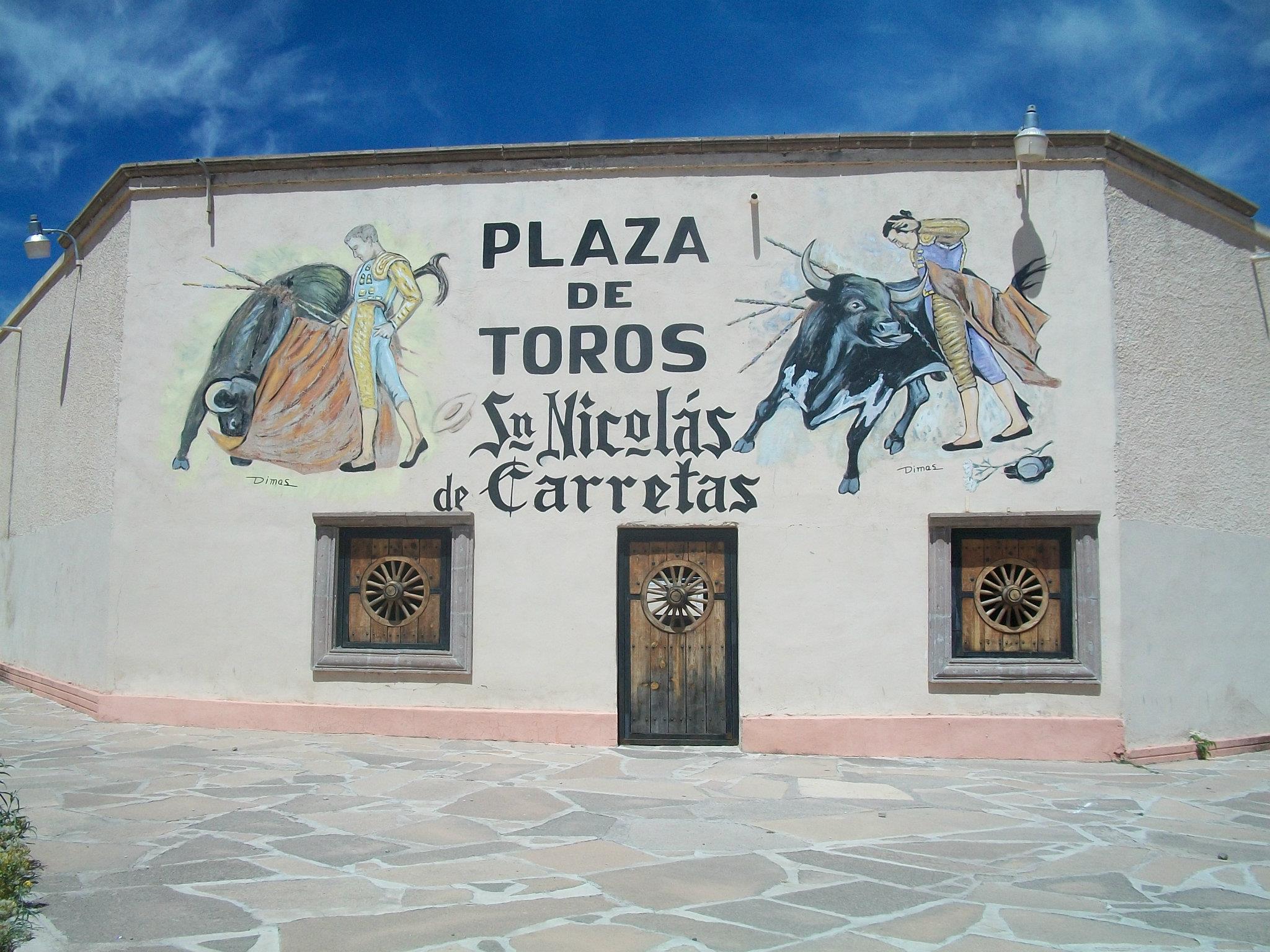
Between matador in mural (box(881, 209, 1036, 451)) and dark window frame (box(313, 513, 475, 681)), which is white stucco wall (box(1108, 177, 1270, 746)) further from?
dark window frame (box(313, 513, 475, 681))

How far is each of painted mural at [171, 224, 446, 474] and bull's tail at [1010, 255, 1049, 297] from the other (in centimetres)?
512

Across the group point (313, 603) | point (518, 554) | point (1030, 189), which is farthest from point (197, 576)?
point (1030, 189)

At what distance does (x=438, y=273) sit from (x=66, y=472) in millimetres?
5192

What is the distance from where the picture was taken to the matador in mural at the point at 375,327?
1040 cm

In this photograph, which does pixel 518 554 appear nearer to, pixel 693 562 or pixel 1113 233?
pixel 693 562

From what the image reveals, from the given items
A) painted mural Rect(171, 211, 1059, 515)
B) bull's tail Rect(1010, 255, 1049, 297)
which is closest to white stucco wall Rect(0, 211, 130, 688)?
painted mural Rect(171, 211, 1059, 515)

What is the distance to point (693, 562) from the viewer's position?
396 inches

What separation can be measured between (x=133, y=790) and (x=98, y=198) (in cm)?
692

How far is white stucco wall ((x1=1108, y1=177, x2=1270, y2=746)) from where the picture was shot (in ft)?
32.2

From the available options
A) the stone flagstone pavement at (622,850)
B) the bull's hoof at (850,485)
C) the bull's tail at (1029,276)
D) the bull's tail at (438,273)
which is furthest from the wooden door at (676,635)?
the bull's tail at (1029,276)

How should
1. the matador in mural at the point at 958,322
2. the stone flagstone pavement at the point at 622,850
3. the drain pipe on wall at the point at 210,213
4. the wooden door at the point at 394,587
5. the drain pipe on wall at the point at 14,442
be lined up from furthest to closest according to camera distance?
the drain pipe on wall at the point at 14,442, the drain pipe on wall at the point at 210,213, the wooden door at the point at 394,587, the matador in mural at the point at 958,322, the stone flagstone pavement at the point at 622,850

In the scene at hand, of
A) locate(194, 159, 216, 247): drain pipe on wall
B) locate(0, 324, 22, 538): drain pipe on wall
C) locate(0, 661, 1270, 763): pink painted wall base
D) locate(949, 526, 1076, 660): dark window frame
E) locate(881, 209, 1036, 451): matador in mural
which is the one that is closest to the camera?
locate(0, 661, 1270, 763): pink painted wall base

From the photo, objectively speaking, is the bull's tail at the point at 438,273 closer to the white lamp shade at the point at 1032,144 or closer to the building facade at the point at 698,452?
the building facade at the point at 698,452

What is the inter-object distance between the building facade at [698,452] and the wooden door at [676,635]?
31 millimetres
